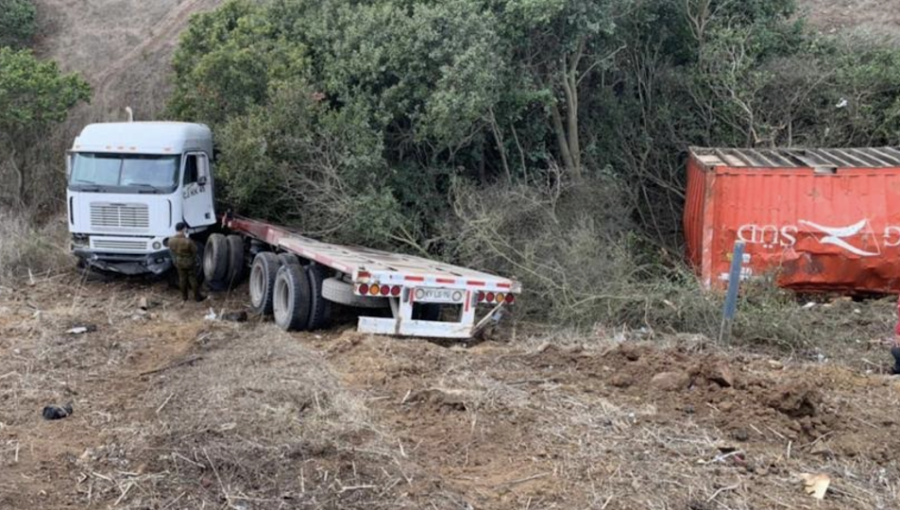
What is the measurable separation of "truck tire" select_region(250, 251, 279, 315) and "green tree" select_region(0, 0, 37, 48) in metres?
18.3

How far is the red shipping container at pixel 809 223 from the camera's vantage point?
13.3 meters

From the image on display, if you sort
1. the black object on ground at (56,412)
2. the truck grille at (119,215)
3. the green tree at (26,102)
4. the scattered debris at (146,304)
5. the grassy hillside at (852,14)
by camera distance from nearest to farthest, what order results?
the black object on ground at (56,412)
the scattered debris at (146,304)
the truck grille at (119,215)
the green tree at (26,102)
the grassy hillside at (852,14)

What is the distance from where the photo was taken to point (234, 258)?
14.6 m

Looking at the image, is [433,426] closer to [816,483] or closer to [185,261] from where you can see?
[816,483]

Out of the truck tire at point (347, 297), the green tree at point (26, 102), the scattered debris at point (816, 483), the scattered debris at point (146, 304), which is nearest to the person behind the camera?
the scattered debris at point (816, 483)

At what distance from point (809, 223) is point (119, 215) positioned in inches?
423

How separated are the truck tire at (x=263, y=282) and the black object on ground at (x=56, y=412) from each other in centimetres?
493

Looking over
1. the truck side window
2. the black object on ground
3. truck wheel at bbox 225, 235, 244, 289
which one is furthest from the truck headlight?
the black object on ground

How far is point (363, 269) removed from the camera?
1022cm

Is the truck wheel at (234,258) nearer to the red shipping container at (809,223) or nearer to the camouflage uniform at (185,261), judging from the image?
the camouflage uniform at (185,261)

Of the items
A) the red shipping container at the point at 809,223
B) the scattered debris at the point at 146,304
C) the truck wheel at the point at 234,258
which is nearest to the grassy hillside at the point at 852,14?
the red shipping container at the point at 809,223

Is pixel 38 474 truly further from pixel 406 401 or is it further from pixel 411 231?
pixel 411 231

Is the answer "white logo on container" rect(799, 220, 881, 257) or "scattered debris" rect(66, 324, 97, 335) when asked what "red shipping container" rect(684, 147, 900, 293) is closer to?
"white logo on container" rect(799, 220, 881, 257)

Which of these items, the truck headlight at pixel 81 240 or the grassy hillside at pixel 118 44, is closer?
the truck headlight at pixel 81 240
